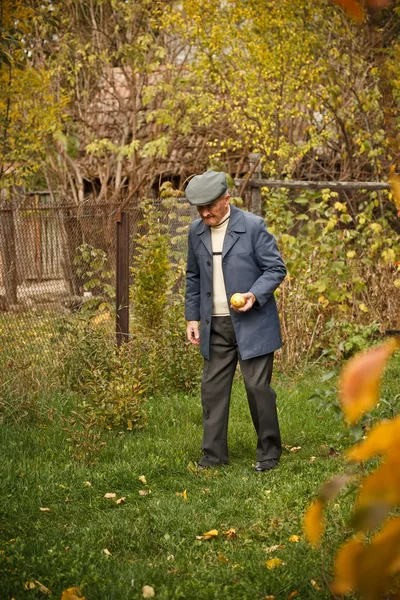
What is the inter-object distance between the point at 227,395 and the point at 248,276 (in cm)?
78

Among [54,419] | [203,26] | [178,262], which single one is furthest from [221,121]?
[54,419]

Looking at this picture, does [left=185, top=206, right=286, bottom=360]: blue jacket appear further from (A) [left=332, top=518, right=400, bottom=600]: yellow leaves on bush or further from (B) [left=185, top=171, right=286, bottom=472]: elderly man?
(A) [left=332, top=518, right=400, bottom=600]: yellow leaves on bush

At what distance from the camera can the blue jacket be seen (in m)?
5.59

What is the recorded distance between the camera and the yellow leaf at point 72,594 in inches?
145

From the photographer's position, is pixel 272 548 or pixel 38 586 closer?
pixel 38 586

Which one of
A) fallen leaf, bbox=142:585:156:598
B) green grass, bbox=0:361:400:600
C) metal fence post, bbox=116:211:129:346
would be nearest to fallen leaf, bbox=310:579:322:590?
green grass, bbox=0:361:400:600

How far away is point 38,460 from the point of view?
5.86 metres

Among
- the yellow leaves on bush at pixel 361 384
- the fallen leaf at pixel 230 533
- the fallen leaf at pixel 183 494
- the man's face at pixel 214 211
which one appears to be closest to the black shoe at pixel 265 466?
the fallen leaf at pixel 183 494

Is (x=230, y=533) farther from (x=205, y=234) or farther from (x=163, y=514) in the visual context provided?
(x=205, y=234)

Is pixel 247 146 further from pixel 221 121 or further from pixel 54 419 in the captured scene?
pixel 54 419

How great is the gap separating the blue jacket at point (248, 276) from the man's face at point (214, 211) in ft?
0.33

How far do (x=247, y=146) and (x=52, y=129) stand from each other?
3260 millimetres

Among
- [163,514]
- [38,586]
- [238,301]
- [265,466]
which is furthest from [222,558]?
[238,301]

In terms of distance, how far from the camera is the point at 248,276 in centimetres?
568
